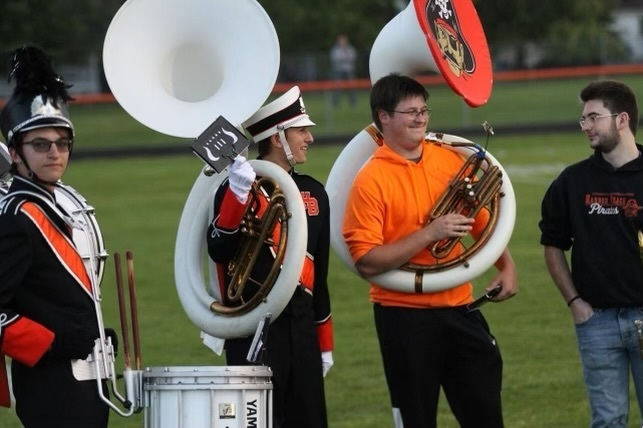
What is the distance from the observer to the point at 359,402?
9086mm

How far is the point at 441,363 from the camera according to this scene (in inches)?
253

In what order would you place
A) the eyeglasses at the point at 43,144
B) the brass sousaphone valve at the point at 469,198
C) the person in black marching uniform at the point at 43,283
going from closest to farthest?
the person in black marching uniform at the point at 43,283, the eyeglasses at the point at 43,144, the brass sousaphone valve at the point at 469,198

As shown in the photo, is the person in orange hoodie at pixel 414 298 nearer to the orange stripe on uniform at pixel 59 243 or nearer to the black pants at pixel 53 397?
the orange stripe on uniform at pixel 59 243

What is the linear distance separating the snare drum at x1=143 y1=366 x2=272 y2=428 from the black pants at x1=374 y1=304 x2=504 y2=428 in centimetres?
119

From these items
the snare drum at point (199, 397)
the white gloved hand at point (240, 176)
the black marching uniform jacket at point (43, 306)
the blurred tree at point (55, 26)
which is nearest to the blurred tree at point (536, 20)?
the blurred tree at point (55, 26)

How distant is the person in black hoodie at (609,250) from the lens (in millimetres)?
6418

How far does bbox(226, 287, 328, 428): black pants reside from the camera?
6105mm

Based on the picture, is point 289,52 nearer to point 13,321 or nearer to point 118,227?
point 118,227

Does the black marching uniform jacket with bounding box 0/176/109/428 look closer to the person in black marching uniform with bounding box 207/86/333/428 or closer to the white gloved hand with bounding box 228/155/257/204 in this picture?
the white gloved hand with bounding box 228/155/257/204

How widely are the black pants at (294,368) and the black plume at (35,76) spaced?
4.58ft

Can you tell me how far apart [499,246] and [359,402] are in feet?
9.82

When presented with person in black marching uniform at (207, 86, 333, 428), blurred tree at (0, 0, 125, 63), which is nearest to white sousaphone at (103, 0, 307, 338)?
person in black marching uniform at (207, 86, 333, 428)

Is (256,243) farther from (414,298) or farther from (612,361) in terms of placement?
(612,361)

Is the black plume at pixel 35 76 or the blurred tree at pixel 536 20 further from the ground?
the blurred tree at pixel 536 20
